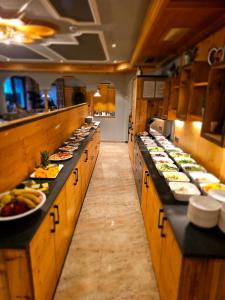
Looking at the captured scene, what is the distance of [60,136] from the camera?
3.46 meters

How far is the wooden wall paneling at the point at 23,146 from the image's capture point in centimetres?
167

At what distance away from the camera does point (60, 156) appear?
9.21ft

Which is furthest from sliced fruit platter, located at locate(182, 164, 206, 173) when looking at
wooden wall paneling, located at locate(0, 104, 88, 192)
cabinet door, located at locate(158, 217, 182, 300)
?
wooden wall paneling, located at locate(0, 104, 88, 192)

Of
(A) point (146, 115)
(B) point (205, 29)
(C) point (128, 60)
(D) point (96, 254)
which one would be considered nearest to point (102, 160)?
(A) point (146, 115)

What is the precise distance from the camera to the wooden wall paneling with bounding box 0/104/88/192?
1.67 metres

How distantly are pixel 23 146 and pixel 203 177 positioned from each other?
1.82 meters

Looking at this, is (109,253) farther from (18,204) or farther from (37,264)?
(18,204)

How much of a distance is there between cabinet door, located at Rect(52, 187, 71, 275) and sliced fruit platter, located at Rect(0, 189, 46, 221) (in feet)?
0.67

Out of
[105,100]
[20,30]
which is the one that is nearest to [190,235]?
[20,30]

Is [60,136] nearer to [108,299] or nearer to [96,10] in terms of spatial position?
[96,10]

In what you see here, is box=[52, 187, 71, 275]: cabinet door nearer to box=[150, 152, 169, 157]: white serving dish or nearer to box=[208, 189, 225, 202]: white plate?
box=[208, 189, 225, 202]: white plate

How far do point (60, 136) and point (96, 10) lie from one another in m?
1.88

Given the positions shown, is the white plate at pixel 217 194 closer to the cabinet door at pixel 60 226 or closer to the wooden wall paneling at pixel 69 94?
the cabinet door at pixel 60 226

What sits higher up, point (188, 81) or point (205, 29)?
point (205, 29)
